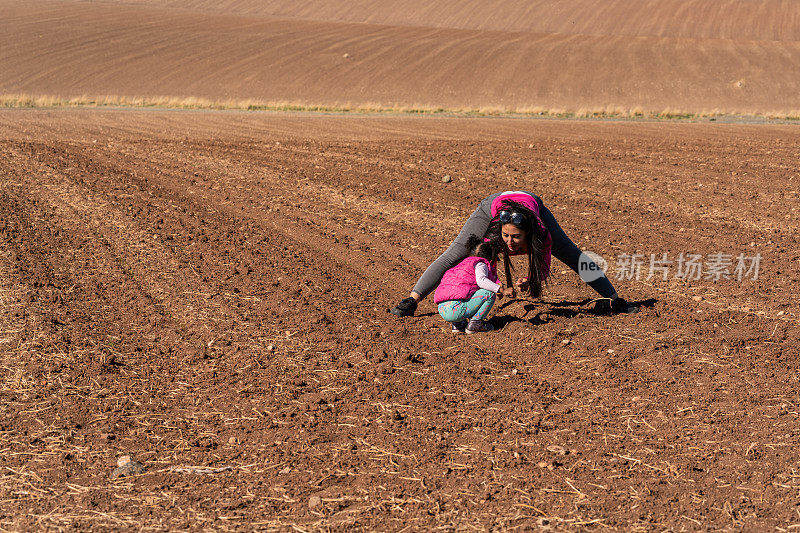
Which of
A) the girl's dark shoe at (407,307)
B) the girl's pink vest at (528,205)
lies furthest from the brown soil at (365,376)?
the girl's pink vest at (528,205)

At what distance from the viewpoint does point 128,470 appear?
4.32 m

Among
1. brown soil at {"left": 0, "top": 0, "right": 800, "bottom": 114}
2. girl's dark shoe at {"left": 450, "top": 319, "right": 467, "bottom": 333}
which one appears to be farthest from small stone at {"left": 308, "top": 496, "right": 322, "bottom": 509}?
brown soil at {"left": 0, "top": 0, "right": 800, "bottom": 114}

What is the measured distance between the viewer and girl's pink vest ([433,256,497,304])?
6.20m

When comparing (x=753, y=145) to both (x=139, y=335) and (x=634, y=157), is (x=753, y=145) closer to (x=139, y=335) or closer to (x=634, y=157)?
(x=634, y=157)

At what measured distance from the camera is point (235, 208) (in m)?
11.5

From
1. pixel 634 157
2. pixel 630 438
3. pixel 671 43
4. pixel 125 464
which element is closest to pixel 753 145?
pixel 634 157

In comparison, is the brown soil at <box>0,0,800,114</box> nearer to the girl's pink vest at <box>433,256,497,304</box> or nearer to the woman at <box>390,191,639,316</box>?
the woman at <box>390,191,639,316</box>

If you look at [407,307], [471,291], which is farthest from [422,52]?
[471,291]

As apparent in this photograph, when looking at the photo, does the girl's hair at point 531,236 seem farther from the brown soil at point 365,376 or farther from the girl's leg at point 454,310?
the brown soil at point 365,376

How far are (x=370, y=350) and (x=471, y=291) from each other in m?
0.95

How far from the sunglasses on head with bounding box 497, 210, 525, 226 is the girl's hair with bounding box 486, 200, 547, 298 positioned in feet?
0.04

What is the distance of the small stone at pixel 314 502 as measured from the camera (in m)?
3.98

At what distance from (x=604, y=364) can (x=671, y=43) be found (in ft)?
181

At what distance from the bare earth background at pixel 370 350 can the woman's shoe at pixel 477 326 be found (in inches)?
2.6
